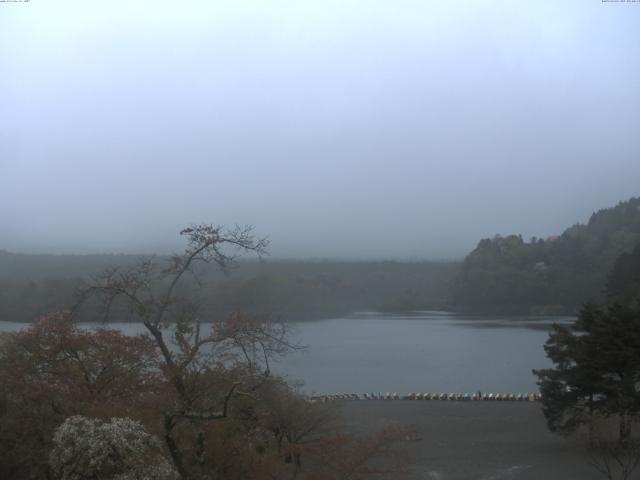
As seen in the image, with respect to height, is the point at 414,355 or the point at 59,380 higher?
the point at 59,380

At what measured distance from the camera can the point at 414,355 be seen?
34156 mm

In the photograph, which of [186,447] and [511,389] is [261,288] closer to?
[511,389]

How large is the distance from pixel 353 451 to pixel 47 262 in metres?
40.4

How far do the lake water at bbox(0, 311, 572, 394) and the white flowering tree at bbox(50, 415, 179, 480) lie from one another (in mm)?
9864

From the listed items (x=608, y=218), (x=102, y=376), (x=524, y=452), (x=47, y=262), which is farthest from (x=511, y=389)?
(x=608, y=218)

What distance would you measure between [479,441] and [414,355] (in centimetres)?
1953

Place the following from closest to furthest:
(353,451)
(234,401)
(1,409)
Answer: (234,401) < (1,409) < (353,451)

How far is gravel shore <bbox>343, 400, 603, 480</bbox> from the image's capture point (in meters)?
11.8

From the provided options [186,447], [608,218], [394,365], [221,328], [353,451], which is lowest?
[394,365]

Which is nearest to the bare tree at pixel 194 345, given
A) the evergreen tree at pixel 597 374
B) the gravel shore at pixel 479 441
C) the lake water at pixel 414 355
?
the gravel shore at pixel 479 441

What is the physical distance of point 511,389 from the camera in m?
24.3

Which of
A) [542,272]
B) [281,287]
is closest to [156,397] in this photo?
[281,287]

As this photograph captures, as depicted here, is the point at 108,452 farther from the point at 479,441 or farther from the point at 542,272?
the point at 542,272

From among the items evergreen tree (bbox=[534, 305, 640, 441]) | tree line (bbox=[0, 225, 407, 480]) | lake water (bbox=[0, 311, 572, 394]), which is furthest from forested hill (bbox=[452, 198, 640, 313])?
tree line (bbox=[0, 225, 407, 480])
